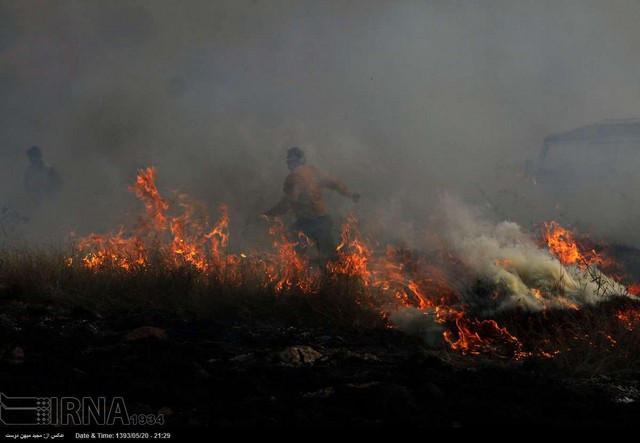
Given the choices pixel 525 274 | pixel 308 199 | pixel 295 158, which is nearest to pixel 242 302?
pixel 525 274

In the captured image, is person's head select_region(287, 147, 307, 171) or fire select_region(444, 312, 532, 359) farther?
person's head select_region(287, 147, 307, 171)

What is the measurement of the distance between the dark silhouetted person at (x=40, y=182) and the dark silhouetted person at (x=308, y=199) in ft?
27.3

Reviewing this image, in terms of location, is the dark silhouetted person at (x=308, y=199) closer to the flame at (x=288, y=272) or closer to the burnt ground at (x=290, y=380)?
the flame at (x=288, y=272)

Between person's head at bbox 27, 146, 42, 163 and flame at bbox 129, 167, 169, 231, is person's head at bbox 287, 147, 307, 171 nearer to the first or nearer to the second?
flame at bbox 129, 167, 169, 231

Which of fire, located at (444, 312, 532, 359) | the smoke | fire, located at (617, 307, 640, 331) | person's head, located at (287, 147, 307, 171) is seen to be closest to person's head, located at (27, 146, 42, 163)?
person's head, located at (287, 147, 307, 171)

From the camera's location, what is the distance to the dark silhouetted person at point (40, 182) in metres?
14.1

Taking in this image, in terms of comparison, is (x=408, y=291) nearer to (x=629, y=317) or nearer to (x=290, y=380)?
(x=629, y=317)

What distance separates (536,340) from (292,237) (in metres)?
5.03

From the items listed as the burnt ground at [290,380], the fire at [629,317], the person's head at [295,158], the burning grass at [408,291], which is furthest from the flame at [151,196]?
the fire at [629,317]

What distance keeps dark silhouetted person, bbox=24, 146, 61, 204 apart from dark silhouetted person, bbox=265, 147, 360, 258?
8335 millimetres

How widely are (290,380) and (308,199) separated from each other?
5.30m

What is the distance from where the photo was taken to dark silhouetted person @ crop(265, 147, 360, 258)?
8555 millimetres

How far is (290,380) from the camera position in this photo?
3.42 metres

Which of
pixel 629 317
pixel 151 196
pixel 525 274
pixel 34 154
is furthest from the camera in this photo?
pixel 34 154
